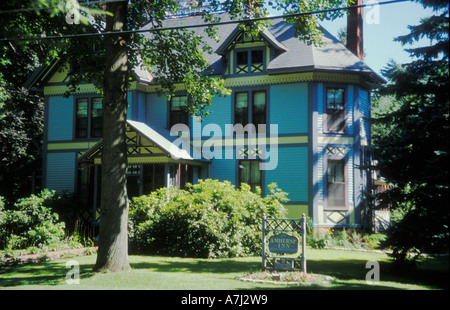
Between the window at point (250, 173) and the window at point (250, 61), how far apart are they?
443cm

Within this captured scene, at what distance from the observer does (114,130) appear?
37.7 ft

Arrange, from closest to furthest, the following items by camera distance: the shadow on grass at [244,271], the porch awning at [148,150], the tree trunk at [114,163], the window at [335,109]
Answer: the shadow on grass at [244,271] → the tree trunk at [114,163] → the porch awning at [148,150] → the window at [335,109]

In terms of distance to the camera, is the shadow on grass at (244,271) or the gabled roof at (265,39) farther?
the gabled roof at (265,39)

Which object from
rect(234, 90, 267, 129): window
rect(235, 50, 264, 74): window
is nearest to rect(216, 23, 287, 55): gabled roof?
rect(235, 50, 264, 74): window

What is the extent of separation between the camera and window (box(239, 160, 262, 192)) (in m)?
21.7

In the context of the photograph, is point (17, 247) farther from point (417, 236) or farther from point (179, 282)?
point (417, 236)

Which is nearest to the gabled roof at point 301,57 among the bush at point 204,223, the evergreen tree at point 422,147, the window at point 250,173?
the window at point 250,173

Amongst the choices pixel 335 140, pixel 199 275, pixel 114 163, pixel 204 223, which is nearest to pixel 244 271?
pixel 199 275

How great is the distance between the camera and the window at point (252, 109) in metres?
21.8

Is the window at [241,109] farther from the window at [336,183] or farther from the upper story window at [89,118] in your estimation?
the upper story window at [89,118]

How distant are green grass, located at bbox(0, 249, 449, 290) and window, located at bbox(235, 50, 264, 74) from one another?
397 inches

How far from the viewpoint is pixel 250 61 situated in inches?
867

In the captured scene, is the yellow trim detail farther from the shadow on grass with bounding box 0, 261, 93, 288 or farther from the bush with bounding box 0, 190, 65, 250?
the shadow on grass with bounding box 0, 261, 93, 288

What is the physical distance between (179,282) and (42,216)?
10.1 meters
